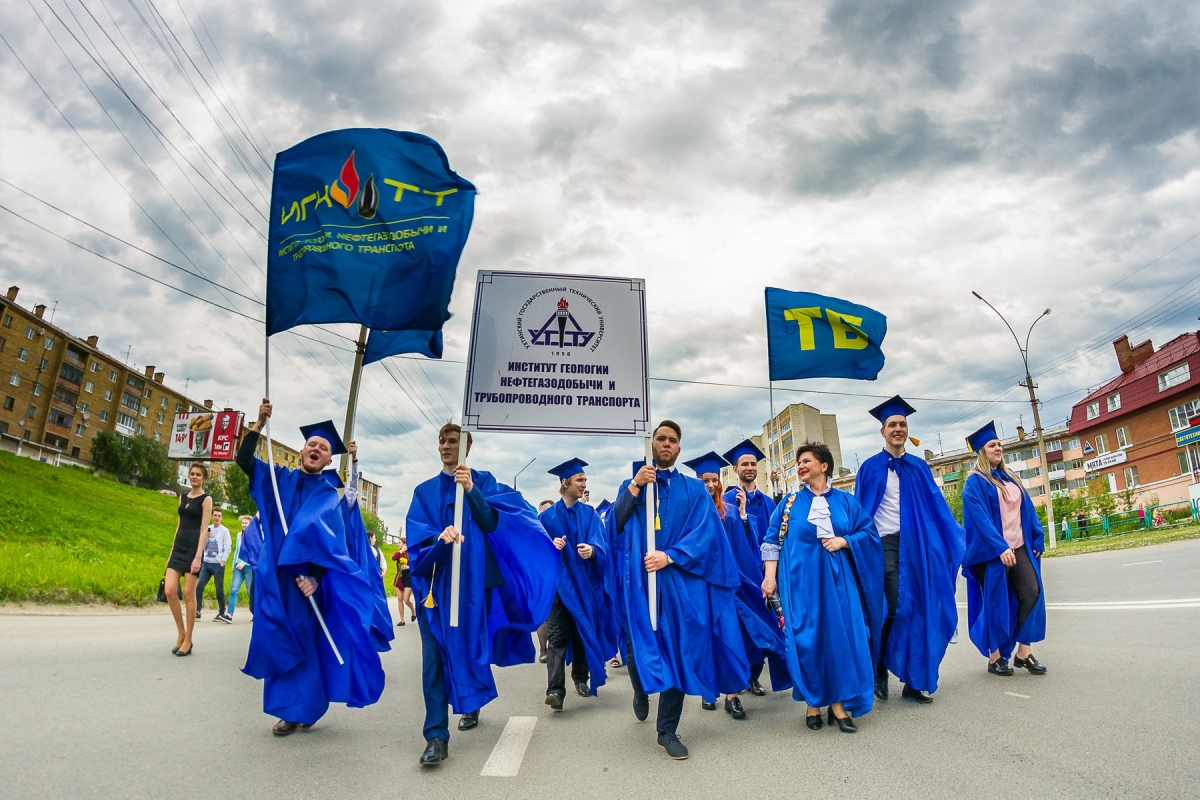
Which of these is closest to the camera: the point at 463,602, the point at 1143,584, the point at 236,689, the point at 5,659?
the point at 463,602

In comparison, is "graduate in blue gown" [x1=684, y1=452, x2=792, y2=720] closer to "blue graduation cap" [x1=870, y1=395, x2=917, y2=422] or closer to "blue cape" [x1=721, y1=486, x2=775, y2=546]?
"blue cape" [x1=721, y1=486, x2=775, y2=546]

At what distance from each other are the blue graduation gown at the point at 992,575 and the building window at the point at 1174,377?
5205cm

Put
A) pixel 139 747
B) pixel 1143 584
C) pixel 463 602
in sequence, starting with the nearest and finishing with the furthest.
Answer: pixel 139 747 → pixel 463 602 → pixel 1143 584

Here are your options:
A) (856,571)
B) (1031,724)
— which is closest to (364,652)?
(856,571)

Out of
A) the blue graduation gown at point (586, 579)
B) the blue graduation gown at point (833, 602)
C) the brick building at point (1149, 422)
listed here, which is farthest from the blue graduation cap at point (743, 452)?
the brick building at point (1149, 422)

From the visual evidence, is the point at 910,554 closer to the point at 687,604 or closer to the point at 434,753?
the point at 687,604

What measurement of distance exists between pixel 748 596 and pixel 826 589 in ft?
4.52

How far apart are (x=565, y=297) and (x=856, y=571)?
276cm

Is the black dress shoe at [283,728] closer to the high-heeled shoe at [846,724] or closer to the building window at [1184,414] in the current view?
the high-heeled shoe at [846,724]

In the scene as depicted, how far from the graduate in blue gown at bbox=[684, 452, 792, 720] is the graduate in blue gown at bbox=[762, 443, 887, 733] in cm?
39

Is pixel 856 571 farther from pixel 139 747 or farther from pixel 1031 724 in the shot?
pixel 139 747

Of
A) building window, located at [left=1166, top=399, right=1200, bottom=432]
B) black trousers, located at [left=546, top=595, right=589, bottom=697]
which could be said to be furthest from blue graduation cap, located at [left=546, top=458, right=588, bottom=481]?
building window, located at [left=1166, top=399, right=1200, bottom=432]

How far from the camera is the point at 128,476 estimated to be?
77.2m

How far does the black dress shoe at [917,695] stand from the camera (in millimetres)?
5250
